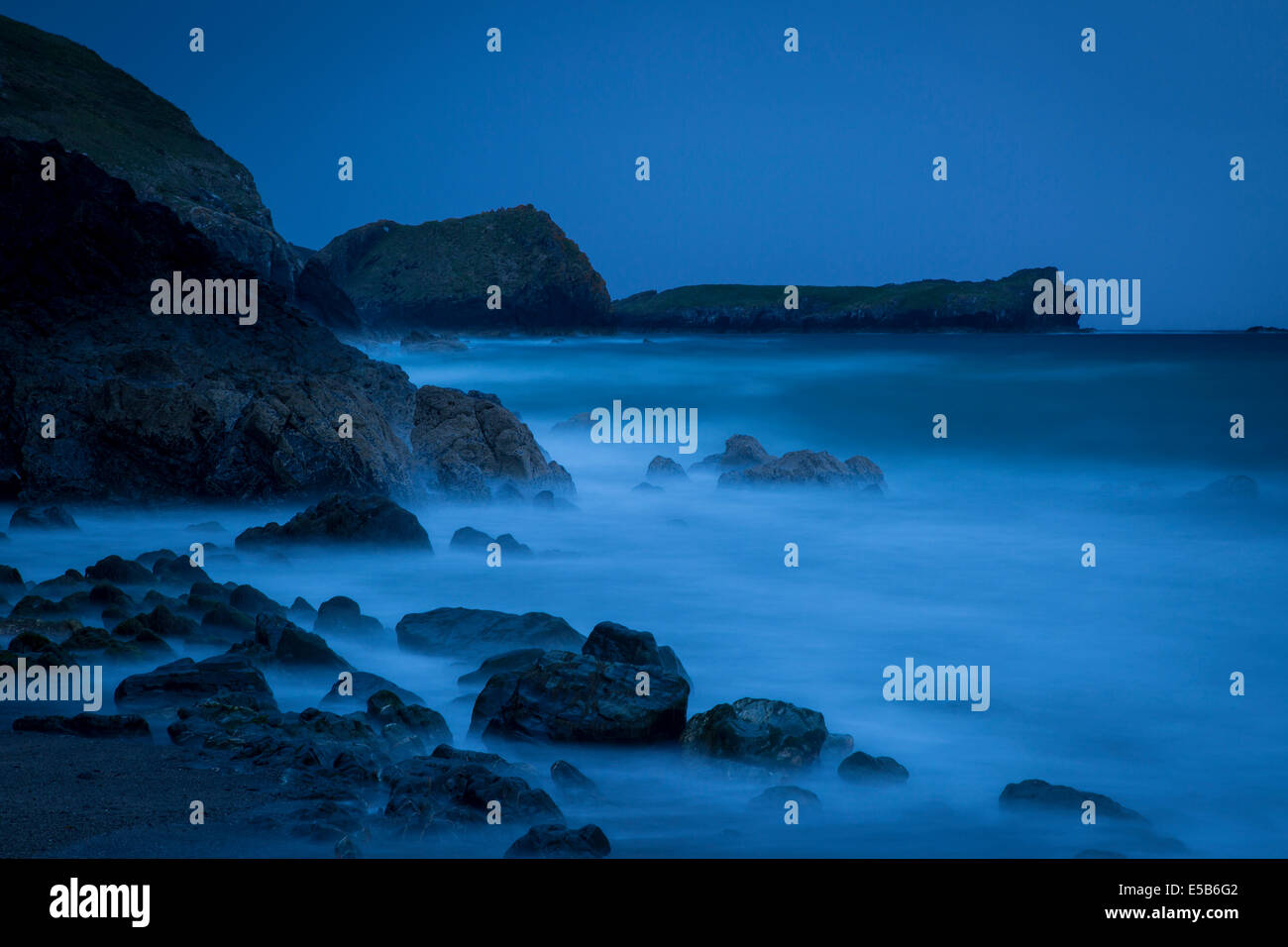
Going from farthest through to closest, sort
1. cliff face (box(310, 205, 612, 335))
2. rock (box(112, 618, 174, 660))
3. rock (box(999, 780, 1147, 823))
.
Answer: cliff face (box(310, 205, 612, 335))
rock (box(112, 618, 174, 660))
rock (box(999, 780, 1147, 823))

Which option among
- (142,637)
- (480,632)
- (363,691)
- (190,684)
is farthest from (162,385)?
(363,691)

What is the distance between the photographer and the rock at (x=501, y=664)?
583cm

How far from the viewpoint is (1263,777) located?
5.43 m

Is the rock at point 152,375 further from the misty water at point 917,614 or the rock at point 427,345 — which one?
the rock at point 427,345

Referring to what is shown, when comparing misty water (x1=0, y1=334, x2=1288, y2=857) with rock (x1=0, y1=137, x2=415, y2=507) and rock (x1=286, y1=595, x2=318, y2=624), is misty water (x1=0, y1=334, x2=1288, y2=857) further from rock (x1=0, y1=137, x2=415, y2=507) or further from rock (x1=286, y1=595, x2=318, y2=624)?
rock (x1=0, y1=137, x2=415, y2=507)

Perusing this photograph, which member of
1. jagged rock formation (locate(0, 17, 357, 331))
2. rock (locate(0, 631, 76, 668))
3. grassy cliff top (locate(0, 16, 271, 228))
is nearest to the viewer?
rock (locate(0, 631, 76, 668))

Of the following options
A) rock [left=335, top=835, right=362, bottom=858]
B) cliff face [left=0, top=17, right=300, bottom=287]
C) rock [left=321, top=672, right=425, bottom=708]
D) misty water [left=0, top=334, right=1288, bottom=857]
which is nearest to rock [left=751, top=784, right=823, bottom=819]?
misty water [left=0, top=334, right=1288, bottom=857]

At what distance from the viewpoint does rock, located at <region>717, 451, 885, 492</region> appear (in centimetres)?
1365

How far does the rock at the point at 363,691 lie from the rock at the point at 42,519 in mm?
4746

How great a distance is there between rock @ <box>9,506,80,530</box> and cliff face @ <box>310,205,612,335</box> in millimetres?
70964

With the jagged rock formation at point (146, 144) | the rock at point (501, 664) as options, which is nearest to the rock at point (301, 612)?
the rock at point (501, 664)

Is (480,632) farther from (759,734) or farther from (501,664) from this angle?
(759,734)

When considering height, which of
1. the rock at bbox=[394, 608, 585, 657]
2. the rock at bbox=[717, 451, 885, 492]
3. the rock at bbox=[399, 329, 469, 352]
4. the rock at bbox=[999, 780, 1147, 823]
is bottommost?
the rock at bbox=[999, 780, 1147, 823]

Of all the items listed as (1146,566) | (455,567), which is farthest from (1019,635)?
(455,567)
